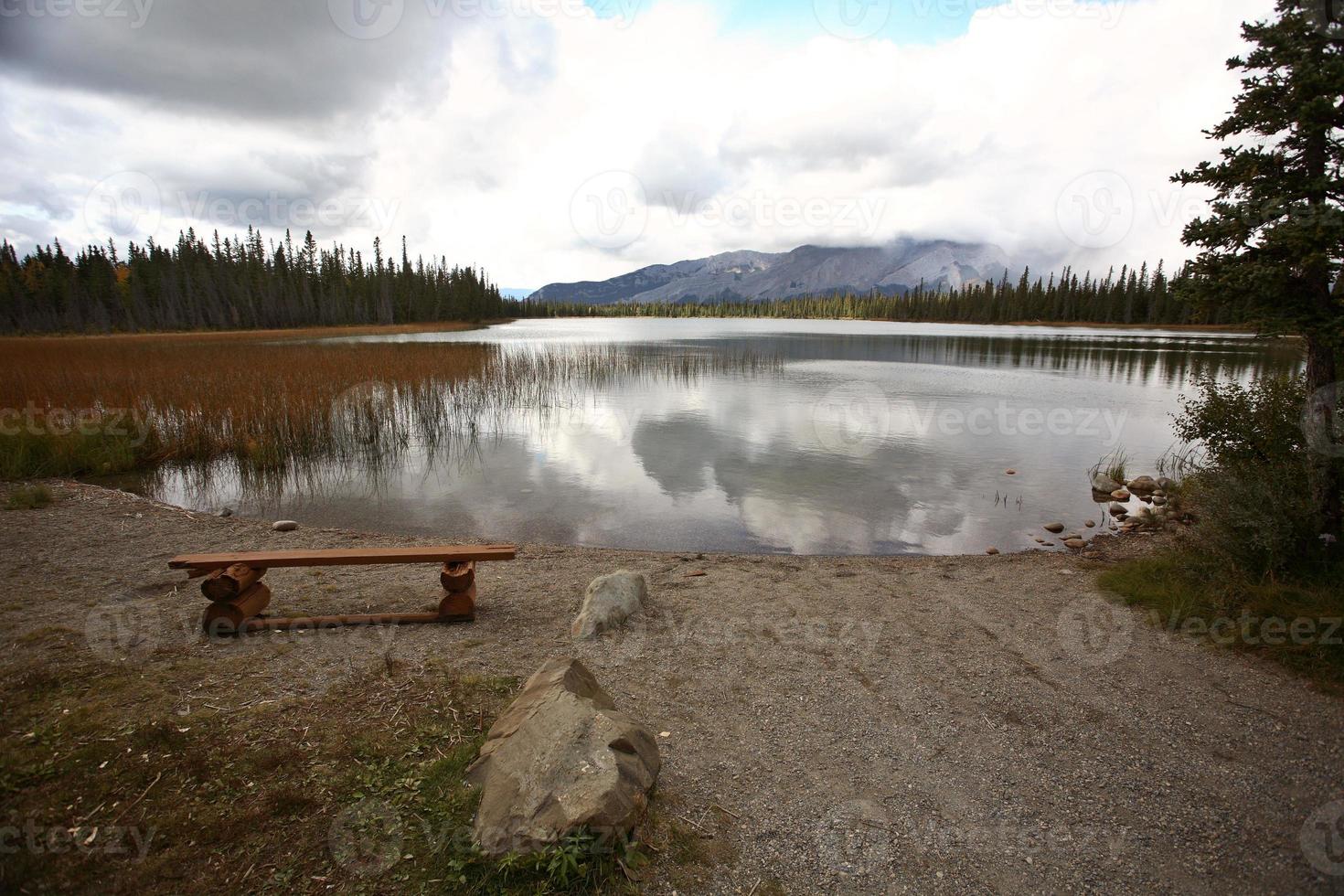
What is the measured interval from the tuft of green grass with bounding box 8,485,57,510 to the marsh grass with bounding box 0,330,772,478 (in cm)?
255

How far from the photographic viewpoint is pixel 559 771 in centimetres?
315

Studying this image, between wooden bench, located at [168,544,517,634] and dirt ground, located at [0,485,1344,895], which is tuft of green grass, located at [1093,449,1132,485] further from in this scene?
wooden bench, located at [168,544,517,634]

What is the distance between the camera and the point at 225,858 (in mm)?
2912

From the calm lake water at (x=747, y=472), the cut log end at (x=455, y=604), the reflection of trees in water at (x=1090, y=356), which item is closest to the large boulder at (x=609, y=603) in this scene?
the cut log end at (x=455, y=604)

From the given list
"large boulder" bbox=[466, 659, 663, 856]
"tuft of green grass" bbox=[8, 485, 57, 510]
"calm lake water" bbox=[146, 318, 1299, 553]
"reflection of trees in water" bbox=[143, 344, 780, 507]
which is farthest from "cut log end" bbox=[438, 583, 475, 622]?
"tuft of green grass" bbox=[8, 485, 57, 510]

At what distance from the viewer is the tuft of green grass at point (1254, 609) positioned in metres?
5.12

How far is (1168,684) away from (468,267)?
126935 mm

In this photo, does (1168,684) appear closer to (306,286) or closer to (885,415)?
(885,415)

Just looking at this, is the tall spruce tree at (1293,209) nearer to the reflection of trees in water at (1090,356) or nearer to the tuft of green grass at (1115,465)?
the tuft of green grass at (1115,465)

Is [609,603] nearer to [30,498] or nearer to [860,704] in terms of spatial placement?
[860,704]

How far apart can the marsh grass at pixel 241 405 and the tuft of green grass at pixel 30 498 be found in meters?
2.55

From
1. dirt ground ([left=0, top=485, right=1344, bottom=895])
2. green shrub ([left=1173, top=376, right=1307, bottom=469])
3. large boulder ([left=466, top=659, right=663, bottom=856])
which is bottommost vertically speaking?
dirt ground ([left=0, top=485, right=1344, bottom=895])

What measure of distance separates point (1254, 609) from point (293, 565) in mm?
9255

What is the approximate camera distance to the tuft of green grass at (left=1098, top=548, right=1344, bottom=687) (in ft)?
16.8
